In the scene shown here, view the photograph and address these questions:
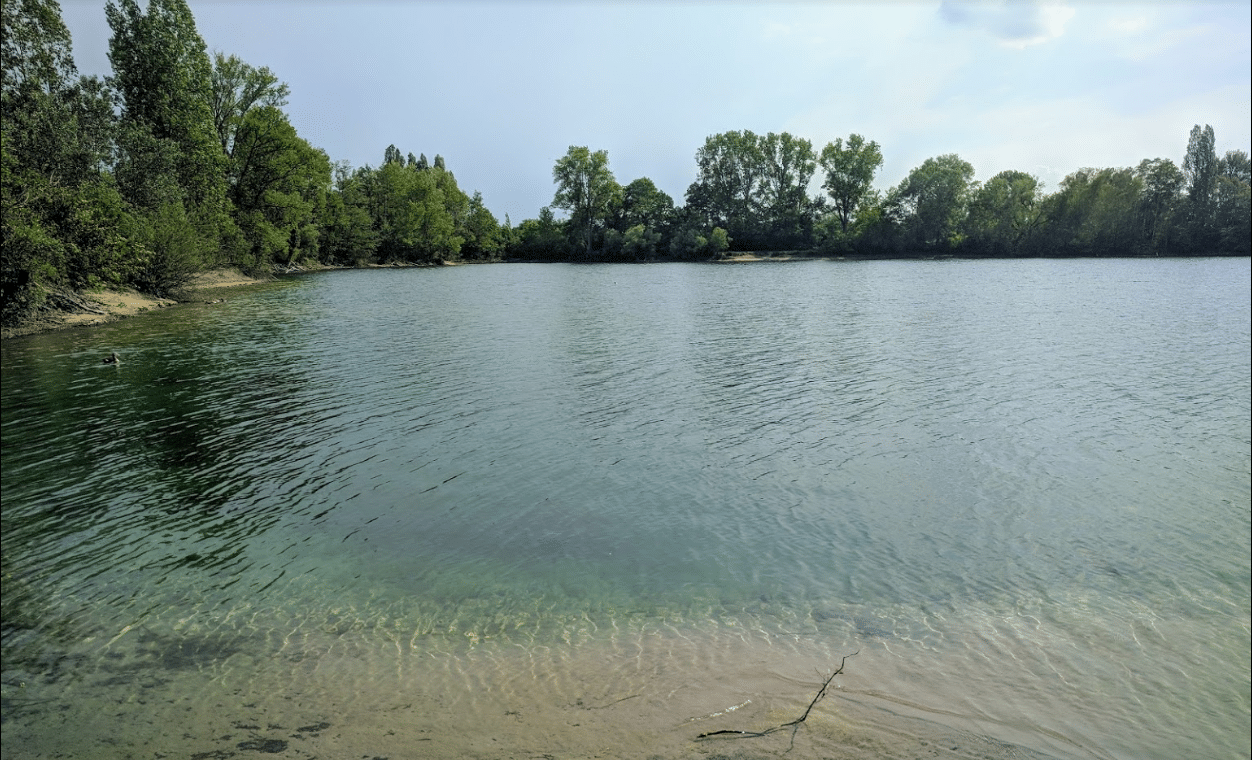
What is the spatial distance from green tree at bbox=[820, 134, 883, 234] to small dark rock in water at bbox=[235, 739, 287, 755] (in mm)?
128578

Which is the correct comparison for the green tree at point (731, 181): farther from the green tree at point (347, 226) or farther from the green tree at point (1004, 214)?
the green tree at point (347, 226)

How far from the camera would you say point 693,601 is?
7.80 meters

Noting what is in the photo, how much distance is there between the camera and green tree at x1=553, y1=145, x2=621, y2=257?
395ft

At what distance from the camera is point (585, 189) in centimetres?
12112

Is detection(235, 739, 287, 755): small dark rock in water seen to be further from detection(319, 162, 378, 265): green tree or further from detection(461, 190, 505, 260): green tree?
detection(461, 190, 505, 260): green tree

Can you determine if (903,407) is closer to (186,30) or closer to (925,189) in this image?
(186,30)

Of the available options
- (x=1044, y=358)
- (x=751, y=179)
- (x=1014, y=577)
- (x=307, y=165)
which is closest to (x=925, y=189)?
(x=751, y=179)

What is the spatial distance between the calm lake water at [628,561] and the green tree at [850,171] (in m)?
113

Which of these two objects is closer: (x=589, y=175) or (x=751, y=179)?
(x=589, y=175)

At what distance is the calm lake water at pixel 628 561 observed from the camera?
5633 millimetres

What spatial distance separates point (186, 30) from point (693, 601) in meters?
67.1

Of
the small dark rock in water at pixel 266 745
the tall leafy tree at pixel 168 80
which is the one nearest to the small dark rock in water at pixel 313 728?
the small dark rock in water at pixel 266 745

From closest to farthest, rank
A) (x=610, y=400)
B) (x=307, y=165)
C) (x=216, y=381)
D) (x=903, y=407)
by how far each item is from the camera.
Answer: (x=903, y=407) → (x=610, y=400) → (x=216, y=381) → (x=307, y=165)

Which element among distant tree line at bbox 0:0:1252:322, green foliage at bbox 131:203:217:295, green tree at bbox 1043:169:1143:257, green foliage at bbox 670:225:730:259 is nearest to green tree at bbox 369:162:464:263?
distant tree line at bbox 0:0:1252:322
